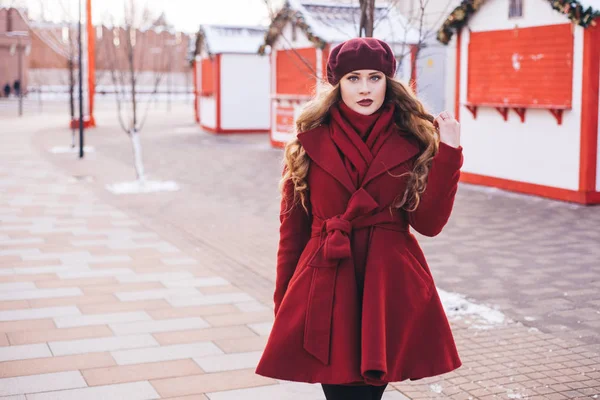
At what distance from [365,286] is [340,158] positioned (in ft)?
1.50

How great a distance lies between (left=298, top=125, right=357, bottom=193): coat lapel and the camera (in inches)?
124

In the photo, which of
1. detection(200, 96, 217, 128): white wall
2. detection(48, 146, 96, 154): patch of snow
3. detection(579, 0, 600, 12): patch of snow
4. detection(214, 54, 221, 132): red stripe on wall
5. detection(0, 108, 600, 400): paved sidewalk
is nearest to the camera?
detection(0, 108, 600, 400): paved sidewalk

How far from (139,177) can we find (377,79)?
11286mm

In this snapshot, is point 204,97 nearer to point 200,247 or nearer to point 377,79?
point 200,247

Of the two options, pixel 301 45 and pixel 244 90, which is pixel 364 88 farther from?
pixel 244 90

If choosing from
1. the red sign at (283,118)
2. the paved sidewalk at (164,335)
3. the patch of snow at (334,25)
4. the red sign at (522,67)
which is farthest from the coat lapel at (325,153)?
the red sign at (283,118)

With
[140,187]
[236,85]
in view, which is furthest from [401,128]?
[236,85]

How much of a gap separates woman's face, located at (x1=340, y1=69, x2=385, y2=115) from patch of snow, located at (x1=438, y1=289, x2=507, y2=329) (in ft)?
11.0

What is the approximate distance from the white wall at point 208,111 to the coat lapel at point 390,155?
24006 mm

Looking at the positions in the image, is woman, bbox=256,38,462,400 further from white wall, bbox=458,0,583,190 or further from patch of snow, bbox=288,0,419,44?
patch of snow, bbox=288,0,419,44

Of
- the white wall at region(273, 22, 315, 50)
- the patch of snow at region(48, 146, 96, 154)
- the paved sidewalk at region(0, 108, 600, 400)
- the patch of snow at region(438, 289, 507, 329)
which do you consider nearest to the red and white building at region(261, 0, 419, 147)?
the white wall at region(273, 22, 315, 50)

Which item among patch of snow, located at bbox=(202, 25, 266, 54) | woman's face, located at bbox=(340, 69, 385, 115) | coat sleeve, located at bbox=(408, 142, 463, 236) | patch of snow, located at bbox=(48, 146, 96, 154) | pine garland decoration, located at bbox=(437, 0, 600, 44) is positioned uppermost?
patch of snow, located at bbox=(202, 25, 266, 54)

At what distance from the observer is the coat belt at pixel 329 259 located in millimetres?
3107

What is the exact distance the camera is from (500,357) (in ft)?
18.0
